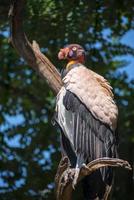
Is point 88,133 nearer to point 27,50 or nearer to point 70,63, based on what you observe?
point 70,63

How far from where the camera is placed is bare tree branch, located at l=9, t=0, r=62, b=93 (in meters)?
6.55

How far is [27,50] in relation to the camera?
22.2ft

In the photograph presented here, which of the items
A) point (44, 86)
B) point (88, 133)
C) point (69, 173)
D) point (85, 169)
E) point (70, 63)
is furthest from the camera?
point (44, 86)

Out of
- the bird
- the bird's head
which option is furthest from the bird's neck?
the bird

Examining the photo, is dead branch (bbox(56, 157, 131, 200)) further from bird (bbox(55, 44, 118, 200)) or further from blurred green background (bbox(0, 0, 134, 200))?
blurred green background (bbox(0, 0, 134, 200))

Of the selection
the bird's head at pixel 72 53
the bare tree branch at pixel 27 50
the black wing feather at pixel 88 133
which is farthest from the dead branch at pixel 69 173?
the bird's head at pixel 72 53

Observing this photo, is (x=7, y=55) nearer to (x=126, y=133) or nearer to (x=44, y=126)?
(x=44, y=126)

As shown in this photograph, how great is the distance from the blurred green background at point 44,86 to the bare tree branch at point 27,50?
47.9 inches

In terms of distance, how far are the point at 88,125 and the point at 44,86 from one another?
4.09m

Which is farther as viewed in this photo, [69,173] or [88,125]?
[88,125]

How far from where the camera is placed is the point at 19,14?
6.57 m

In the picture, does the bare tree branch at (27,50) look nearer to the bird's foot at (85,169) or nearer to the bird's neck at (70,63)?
the bird's neck at (70,63)

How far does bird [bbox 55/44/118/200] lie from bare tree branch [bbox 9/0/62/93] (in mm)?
343

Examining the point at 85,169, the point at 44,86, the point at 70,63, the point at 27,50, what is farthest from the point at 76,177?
the point at 44,86
